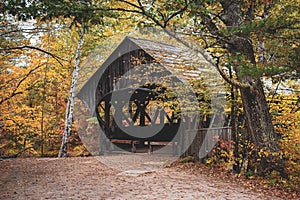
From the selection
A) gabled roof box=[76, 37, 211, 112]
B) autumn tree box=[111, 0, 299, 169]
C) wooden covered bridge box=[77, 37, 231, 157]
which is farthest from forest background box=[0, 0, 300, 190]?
wooden covered bridge box=[77, 37, 231, 157]

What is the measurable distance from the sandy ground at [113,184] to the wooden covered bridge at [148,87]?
6.57ft

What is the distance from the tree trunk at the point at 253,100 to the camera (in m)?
7.02

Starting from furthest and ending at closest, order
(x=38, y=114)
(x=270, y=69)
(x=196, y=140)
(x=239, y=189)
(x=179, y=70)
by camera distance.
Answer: (x=38, y=114)
(x=196, y=140)
(x=179, y=70)
(x=239, y=189)
(x=270, y=69)

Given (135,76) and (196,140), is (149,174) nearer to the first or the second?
(196,140)

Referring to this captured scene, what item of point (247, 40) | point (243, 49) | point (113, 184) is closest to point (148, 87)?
point (243, 49)

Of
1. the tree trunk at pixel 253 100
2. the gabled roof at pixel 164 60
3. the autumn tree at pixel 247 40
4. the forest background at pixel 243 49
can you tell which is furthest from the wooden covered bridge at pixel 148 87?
the tree trunk at pixel 253 100

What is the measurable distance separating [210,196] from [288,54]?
2810mm

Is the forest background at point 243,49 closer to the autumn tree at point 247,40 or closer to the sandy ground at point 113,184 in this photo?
the autumn tree at point 247,40

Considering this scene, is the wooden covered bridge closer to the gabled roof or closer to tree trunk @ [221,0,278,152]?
the gabled roof

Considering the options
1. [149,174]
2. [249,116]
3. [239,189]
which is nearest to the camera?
[239,189]

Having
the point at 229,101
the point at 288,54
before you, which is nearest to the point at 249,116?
the point at 229,101

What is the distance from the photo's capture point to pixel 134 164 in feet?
32.1

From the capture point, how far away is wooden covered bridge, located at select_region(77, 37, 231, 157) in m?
9.03

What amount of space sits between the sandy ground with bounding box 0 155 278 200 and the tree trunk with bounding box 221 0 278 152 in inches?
50.2
